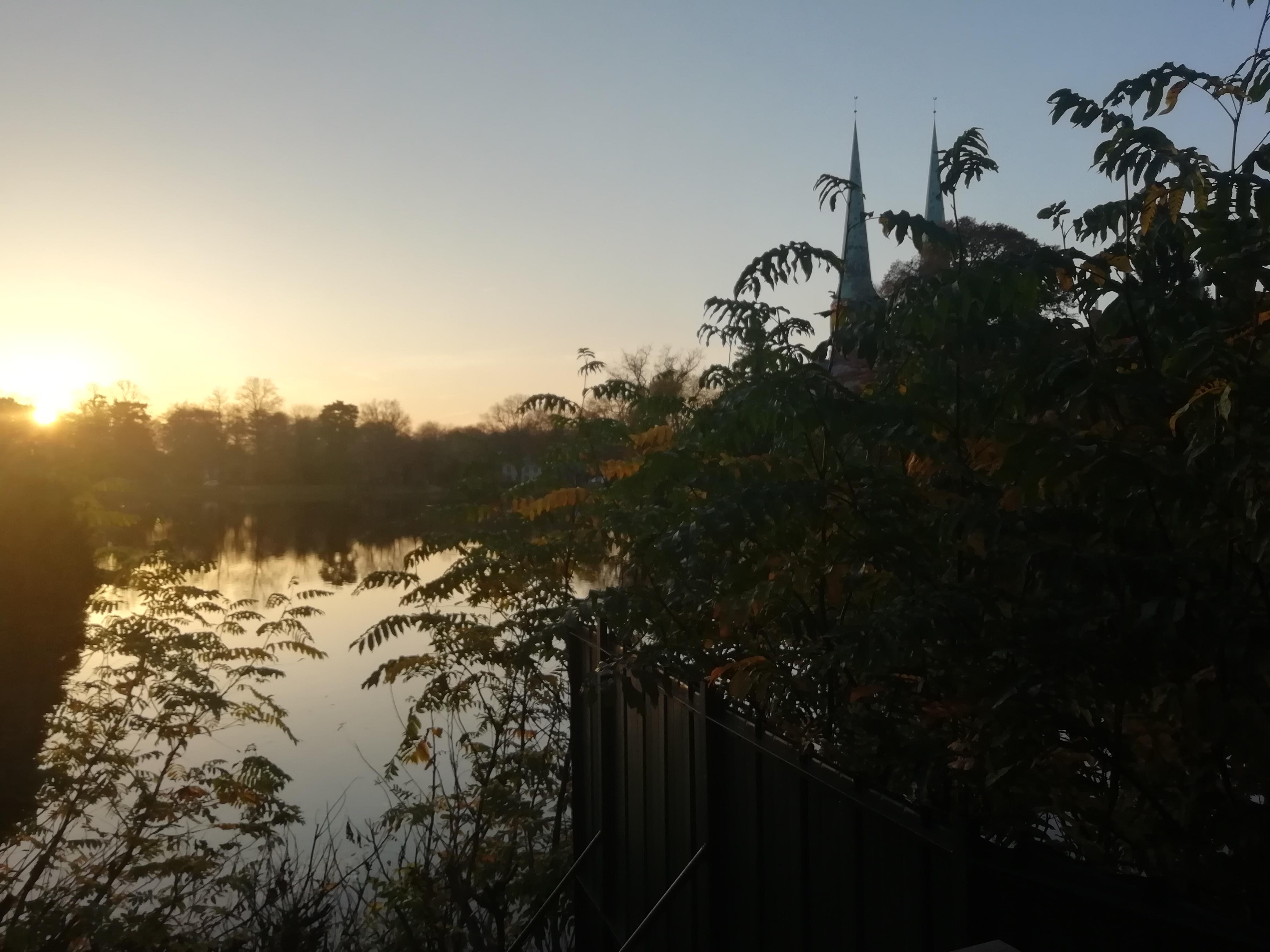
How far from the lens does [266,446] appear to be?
2349 inches

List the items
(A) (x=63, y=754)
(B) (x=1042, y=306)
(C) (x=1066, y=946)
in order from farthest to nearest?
(A) (x=63, y=754)
(B) (x=1042, y=306)
(C) (x=1066, y=946)

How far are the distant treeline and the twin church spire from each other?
2.90m

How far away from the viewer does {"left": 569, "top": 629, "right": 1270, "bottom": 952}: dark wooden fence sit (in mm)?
2041

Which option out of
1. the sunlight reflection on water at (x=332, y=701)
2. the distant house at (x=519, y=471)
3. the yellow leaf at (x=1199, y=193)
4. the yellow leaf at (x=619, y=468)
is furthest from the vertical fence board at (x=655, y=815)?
the distant house at (x=519, y=471)

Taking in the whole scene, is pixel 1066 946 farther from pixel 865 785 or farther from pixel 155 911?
pixel 155 911

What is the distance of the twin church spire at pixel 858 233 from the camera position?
3.80 m

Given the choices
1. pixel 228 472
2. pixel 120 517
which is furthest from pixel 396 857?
pixel 228 472

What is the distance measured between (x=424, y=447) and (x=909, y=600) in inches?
1039

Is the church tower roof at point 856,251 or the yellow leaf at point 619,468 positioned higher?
the church tower roof at point 856,251

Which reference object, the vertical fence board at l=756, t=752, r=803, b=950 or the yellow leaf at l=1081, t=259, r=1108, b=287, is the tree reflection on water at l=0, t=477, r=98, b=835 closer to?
the vertical fence board at l=756, t=752, r=803, b=950

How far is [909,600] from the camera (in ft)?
8.63

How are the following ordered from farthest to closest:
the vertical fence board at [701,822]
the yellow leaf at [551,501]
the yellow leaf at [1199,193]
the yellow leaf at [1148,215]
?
1. the yellow leaf at [551,501]
2. the vertical fence board at [701,822]
3. the yellow leaf at [1148,215]
4. the yellow leaf at [1199,193]

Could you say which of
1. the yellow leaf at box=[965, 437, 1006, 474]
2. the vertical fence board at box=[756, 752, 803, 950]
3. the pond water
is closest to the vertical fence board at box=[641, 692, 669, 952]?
the vertical fence board at box=[756, 752, 803, 950]

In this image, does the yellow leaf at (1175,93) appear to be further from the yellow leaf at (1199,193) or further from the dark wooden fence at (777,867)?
the dark wooden fence at (777,867)
